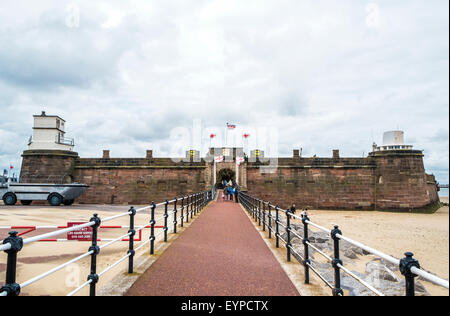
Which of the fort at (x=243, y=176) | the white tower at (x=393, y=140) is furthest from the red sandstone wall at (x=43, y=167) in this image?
the white tower at (x=393, y=140)

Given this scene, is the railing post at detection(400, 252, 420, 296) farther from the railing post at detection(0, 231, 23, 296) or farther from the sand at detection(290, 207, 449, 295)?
the sand at detection(290, 207, 449, 295)

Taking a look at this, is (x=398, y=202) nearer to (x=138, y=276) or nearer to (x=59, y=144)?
(x=138, y=276)

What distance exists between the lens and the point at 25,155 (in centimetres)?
2664

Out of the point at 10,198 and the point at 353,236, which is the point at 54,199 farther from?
the point at 353,236

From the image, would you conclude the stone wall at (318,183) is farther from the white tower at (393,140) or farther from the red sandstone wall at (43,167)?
the red sandstone wall at (43,167)

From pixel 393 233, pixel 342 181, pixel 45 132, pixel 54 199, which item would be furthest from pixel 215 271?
pixel 45 132

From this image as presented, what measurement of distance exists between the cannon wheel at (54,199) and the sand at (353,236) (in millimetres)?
6485

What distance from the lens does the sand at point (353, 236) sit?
5.07 metres

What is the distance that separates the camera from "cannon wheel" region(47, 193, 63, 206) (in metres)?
20.8

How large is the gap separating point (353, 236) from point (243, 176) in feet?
43.6

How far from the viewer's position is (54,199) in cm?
2084

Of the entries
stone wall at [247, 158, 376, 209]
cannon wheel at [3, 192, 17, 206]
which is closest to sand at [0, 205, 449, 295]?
stone wall at [247, 158, 376, 209]

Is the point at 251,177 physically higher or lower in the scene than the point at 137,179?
higher
